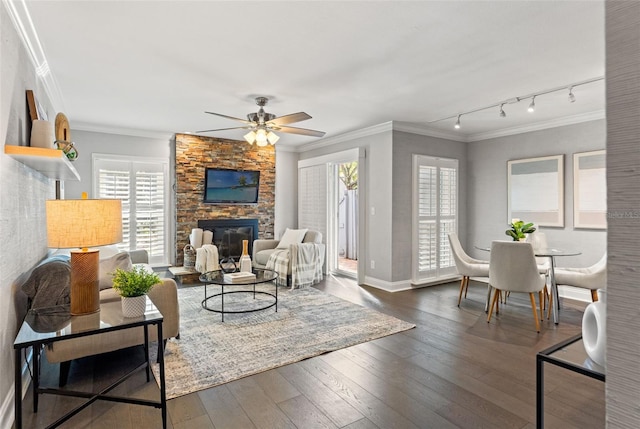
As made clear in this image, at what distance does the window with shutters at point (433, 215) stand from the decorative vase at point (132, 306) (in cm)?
422

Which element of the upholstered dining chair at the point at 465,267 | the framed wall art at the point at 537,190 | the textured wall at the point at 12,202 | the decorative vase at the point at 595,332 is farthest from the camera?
the framed wall art at the point at 537,190

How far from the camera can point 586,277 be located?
3861 millimetres

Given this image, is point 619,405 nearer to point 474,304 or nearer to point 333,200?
point 474,304

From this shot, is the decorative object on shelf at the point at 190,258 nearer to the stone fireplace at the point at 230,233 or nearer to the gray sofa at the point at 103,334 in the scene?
the stone fireplace at the point at 230,233

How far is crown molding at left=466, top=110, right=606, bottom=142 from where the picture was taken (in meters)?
4.74

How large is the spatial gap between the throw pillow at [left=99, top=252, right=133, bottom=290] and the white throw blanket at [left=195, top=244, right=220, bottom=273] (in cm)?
279

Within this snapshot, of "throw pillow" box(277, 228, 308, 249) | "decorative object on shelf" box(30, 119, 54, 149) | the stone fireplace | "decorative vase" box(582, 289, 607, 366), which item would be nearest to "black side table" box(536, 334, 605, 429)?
"decorative vase" box(582, 289, 607, 366)

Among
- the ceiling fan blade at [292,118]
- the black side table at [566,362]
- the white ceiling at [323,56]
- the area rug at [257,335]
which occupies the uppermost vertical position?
the white ceiling at [323,56]

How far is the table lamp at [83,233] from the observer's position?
6.72ft

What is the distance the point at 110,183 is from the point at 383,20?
523 centimetres

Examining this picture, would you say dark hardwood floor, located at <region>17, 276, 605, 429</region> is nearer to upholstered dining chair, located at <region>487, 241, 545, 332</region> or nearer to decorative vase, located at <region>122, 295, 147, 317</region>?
upholstered dining chair, located at <region>487, 241, 545, 332</region>

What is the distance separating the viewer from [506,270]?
377cm

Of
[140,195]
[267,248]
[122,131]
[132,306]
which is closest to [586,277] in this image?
[132,306]

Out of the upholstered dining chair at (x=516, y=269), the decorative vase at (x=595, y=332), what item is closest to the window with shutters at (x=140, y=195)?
the upholstered dining chair at (x=516, y=269)
